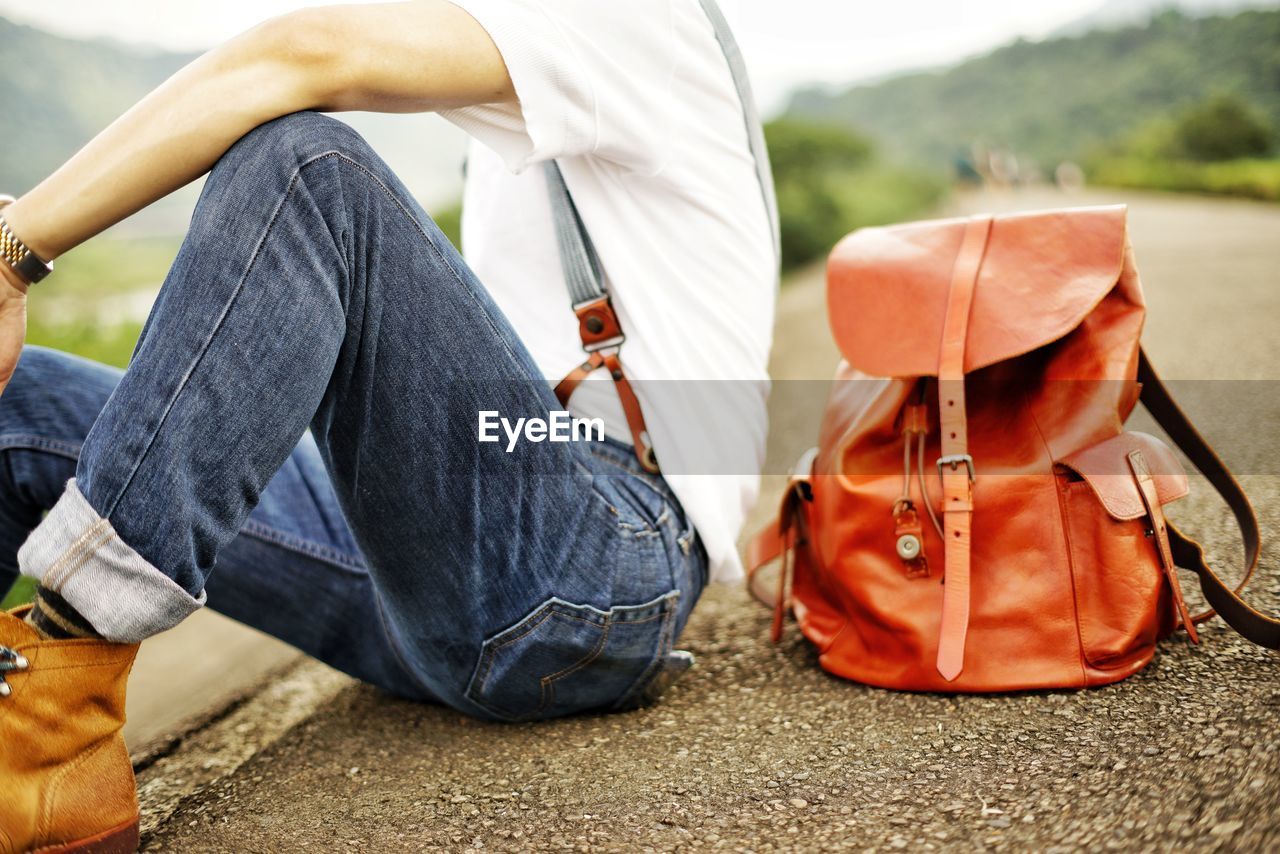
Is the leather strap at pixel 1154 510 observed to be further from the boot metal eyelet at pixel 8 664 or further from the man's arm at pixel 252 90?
the boot metal eyelet at pixel 8 664

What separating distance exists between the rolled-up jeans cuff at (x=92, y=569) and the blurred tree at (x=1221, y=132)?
17.4 metres

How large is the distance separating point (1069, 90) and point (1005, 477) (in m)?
27.5

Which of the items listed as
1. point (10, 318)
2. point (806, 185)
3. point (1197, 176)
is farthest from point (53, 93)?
point (1197, 176)

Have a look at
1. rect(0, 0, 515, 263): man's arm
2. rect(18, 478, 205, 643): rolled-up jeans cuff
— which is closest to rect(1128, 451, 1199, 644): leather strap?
rect(0, 0, 515, 263): man's arm

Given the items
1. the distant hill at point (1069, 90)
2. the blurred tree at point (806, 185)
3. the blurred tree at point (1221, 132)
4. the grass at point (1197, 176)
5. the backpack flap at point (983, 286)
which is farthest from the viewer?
the distant hill at point (1069, 90)

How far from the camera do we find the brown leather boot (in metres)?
1.06

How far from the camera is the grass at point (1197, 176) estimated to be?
41.2 feet

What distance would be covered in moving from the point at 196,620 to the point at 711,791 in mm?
2192

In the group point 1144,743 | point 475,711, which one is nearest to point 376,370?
point 475,711

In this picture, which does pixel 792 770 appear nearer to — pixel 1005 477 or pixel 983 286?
pixel 1005 477

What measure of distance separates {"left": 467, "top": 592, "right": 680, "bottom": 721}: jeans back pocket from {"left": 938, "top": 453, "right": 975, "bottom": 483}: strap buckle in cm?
44

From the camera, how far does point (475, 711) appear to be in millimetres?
1531

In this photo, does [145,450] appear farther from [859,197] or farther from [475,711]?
[859,197]

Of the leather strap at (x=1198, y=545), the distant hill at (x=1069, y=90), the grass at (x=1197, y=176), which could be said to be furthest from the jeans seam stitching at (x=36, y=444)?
the grass at (x=1197, y=176)
